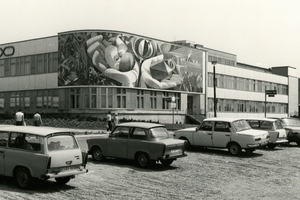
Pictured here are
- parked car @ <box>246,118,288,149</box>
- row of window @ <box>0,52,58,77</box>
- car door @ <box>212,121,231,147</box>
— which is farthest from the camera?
row of window @ <box>0,52,58,77</box>

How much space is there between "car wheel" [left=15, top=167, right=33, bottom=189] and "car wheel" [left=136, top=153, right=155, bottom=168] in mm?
4694

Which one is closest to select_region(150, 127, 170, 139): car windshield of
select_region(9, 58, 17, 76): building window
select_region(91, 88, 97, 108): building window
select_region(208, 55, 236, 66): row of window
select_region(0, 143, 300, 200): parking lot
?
select_region(0, 143, 300, 200): parking lot

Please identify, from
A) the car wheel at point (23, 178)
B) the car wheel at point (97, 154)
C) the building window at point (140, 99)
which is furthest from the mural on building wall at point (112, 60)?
the car wheel at point (23, 178)

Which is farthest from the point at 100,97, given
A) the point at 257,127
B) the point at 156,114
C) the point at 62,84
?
the point at 257,127

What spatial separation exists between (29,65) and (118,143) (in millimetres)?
36689

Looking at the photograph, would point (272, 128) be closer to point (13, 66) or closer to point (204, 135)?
point (204, 135)

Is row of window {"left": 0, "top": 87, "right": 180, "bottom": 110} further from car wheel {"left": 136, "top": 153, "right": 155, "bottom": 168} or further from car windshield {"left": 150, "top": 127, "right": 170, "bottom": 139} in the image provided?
car wheel {"left": 136, "top": 153, "right": 155, "bottom": 168}

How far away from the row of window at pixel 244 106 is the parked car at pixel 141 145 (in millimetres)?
43501

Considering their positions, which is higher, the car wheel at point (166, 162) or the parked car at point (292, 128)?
the parked car at point (292, 128)

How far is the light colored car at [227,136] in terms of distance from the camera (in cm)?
1673

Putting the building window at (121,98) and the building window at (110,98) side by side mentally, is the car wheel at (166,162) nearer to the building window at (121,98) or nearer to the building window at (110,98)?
the building window at (110,98)

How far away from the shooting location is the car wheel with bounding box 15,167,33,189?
940cm

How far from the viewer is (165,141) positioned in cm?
1340

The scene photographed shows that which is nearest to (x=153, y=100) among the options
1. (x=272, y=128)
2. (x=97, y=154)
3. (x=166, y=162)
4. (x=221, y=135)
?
(x=272, y=128)
